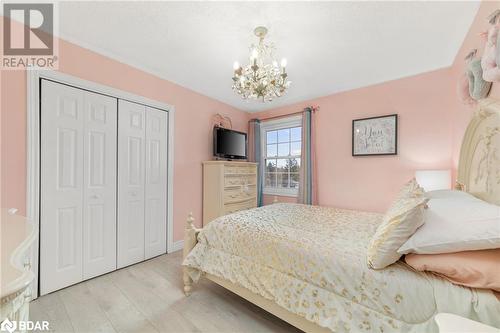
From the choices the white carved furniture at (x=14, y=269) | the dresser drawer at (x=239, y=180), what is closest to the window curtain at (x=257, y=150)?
the dresser drawer at (x=239, y=180)

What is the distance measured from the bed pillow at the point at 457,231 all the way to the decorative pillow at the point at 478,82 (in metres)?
0.93

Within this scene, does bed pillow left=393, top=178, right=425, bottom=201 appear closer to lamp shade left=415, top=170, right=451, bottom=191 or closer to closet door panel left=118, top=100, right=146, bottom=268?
lamp shade left=415, top=170, right=451, bottom=191

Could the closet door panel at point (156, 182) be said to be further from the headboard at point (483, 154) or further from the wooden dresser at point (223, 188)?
the headboard at point (483, 154)

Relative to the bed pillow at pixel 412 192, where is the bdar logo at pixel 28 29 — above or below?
Result: above

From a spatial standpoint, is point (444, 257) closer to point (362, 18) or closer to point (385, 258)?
point (385, 258)

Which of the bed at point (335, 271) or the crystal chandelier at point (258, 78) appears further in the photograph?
the crystal chandelier at point (258, 78)

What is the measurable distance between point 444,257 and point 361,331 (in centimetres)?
59

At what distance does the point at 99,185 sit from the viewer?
2.36 metres

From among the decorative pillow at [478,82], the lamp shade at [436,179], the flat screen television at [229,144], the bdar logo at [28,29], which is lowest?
the lamp shade at [436,179]

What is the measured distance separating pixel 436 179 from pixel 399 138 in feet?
2.61

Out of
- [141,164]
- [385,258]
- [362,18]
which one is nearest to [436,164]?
[362,18]

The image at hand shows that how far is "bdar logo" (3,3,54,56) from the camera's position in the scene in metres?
1.78

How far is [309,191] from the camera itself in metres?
3.59

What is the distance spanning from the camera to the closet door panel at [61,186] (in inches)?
78.7
